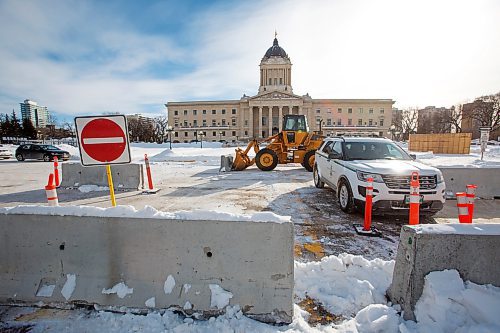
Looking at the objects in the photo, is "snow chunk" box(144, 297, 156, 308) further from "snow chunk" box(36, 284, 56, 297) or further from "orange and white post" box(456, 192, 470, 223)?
"orange and white post" box(456, 192, 470, 223)

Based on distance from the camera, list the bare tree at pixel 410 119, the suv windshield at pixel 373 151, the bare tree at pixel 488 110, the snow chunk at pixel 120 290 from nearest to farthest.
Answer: the snow chunk at pixel 120 290 < the suv windshield at pixel 373 151 < the bare tree at pixel 488 110 < the bare tree at pixel 410 119

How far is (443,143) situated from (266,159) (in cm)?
2837

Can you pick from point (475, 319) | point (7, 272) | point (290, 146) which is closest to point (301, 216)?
point (475, 319)

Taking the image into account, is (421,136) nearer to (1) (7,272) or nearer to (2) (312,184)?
(2) (312,184)

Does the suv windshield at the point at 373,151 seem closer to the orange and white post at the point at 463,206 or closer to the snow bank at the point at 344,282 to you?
the orange and white post at the point at 463,206

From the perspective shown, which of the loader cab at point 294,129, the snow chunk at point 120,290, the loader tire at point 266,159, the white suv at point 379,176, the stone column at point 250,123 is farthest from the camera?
the stone column at point 250,123

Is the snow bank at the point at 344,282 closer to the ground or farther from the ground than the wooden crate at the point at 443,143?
closer to the ground

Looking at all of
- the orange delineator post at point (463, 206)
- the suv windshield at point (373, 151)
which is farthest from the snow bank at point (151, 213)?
the suv windshield at point (373, 151)

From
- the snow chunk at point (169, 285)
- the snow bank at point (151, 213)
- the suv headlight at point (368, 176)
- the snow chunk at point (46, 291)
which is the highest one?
the snow bank at point (151, 213)

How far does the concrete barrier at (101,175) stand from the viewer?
909cm

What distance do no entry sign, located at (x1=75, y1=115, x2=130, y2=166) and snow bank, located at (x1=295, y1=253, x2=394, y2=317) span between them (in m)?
3.18

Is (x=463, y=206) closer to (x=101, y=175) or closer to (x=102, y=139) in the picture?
(x=102, y=139)

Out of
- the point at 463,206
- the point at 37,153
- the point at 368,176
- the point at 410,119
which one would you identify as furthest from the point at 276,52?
the point at 463,206

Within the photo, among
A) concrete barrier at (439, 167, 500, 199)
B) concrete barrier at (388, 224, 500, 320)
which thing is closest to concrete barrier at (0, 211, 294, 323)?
concrete barrier at (388, 224, 500, 320)
